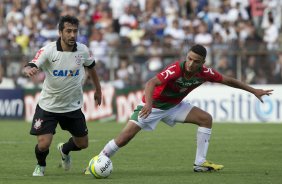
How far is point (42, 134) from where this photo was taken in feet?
39.4

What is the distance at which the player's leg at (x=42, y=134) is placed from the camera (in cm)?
1191

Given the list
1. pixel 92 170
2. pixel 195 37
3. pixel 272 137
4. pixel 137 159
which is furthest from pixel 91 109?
pixel 92 170

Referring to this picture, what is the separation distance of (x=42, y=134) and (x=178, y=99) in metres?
2.06

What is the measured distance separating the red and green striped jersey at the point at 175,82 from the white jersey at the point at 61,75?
1078 mm

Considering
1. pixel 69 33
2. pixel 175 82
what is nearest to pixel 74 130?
pixel 69 33

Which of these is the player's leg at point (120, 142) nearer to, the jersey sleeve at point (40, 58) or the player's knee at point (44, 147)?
the player's knee at point (44, 147)

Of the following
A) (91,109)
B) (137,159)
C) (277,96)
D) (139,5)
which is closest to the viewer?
(137,159)

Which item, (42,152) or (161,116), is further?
(161,116)

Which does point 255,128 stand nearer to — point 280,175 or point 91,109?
point 91,109

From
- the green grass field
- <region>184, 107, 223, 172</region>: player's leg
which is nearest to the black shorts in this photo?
the green grass field

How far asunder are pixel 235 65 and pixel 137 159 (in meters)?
12.0

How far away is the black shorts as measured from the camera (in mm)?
12047

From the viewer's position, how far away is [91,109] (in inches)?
1061

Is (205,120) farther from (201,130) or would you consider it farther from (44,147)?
(44,147)
